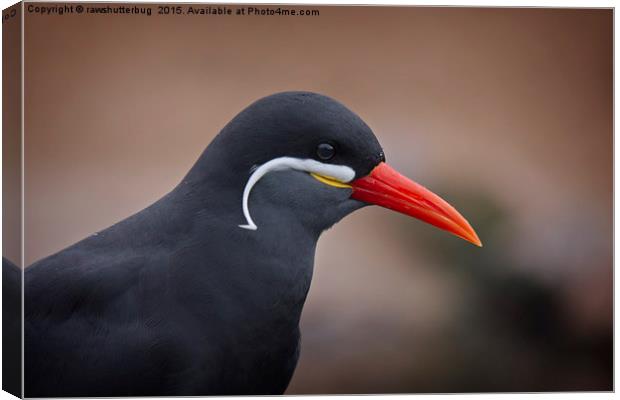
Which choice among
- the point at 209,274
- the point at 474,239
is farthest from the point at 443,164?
the point at 209,274

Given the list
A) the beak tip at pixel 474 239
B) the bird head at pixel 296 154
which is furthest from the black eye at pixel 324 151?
the beak tip at pixel 474 239

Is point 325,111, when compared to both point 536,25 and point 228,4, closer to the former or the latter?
point 228,4

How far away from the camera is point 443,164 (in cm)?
664

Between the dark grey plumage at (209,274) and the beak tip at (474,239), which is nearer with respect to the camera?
the dark grey plumage at (209,274)

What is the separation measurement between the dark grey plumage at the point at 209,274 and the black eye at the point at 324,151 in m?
0.04

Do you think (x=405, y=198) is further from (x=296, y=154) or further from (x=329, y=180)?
(x=296, y=154)

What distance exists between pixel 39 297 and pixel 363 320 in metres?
1.98

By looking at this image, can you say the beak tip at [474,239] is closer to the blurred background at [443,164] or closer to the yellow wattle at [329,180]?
the blurred background at [443,164]

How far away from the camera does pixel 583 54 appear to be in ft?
21.7

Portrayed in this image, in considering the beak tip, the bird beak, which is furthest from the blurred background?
the bird beak

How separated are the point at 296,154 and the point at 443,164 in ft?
4.78

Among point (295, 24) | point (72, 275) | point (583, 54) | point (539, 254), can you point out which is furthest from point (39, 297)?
point (583, 54)

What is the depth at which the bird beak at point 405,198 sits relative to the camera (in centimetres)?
568

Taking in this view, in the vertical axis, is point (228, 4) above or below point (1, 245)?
above
